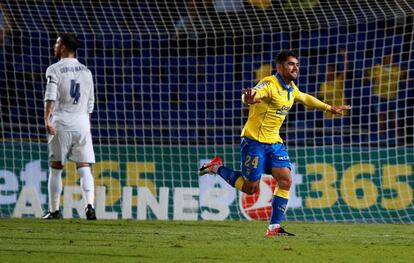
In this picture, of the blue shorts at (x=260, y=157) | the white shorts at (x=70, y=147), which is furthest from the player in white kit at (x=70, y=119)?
the blue shorts at (x=260, y=157)

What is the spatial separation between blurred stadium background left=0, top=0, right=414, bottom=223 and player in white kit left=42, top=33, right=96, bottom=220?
2.25 m

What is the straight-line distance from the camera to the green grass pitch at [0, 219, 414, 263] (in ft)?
21.5

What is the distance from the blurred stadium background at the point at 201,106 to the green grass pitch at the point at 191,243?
2.69 metres

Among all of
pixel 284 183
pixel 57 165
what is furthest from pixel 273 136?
pixel 57 165

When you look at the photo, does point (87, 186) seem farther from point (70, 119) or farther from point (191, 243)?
point (191, 243)

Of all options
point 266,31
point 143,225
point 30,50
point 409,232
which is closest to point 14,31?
point 30,50

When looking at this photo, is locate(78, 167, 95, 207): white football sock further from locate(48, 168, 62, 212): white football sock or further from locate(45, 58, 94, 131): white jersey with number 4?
locate(45, 58, 94, 131): white jersey with number 4

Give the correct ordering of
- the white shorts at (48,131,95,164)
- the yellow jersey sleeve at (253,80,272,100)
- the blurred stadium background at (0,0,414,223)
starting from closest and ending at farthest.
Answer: the yellow jersey sleeve at (253,80,272,100)
the white shorts at (48,131,95,164)
the blurred stadium background at (0,0,414,223)

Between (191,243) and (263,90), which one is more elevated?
(263,90)

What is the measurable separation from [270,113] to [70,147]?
3026 mm

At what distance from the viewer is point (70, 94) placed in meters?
11.2

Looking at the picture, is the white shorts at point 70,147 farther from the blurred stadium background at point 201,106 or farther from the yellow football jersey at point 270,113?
the yellow football jersey at point 270,113

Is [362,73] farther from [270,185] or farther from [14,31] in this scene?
[14,31]

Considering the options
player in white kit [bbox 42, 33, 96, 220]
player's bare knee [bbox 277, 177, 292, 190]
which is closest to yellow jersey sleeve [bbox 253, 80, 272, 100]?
player's bare knee [bbox 277, 177, 292, 190]
